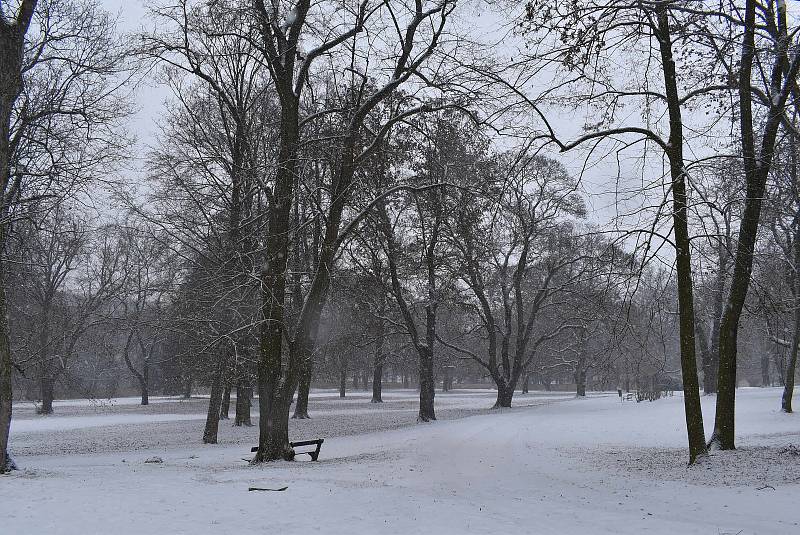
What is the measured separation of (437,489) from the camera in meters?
9.44

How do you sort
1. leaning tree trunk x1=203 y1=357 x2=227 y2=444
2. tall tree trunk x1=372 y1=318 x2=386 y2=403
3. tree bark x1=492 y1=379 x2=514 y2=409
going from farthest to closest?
tree bark x1=492 y1=379 x2=514 y2=409 < tall tree trunk x1=372 y1=318 x2=386 y2=403 < leaning tree trunk x1=203 y1=357 x2=227 y2=444

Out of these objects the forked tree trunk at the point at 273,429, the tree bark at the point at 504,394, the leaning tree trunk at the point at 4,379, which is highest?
the leaning tree trunk at the point at 4,379

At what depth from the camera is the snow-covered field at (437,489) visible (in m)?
6.94

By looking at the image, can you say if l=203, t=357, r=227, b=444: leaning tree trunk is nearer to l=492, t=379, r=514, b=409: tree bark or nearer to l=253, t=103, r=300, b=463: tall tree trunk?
l=253, t=103, r=300, b=463: tall tree trunk

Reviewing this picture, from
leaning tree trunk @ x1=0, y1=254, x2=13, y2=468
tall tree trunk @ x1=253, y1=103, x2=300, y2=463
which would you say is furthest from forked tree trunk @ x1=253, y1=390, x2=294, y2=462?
leaning tree trunk @ x1=0, y1=254, x2=13, y2=468

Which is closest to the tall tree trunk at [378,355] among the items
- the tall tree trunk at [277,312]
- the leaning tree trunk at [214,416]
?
the leaning tree trunk at [214,416]

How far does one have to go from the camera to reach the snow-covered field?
6936 mm

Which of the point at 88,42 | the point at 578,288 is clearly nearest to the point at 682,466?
the point at 88,42

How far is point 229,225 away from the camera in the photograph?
65.8 feet

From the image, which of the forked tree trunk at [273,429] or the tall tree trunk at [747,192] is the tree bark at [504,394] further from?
the forked tree trunk at [273,429]

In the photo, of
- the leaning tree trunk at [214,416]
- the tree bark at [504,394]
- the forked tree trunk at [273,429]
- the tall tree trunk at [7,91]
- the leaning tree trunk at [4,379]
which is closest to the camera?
the leaning tree trunk at [4,379]

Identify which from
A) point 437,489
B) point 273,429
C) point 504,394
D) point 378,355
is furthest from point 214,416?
point 504,394

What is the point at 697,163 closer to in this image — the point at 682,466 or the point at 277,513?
the point at 682,466

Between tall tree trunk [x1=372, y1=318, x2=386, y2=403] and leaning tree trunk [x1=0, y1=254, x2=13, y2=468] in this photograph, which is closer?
leaning tree trunk [x1=0, y1=254, x2=13, y2=468]
